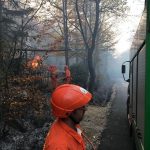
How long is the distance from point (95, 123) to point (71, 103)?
46.5ft

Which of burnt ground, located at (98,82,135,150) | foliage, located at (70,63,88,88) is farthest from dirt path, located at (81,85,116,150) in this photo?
foliage, located at (70,63,88,88)

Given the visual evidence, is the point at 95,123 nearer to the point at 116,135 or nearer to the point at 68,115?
the point at 116,135

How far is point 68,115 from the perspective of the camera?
3.94 m

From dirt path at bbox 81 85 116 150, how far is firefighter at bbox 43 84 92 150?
8.18 meters

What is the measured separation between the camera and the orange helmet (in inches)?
153

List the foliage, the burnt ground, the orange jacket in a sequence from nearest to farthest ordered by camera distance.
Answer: the orange jacket, the burnt ground, the foliage

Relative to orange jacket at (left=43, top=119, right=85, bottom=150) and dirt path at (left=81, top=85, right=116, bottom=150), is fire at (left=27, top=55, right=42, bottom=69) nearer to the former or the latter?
dirt path at (left=81, top=85, right=116, bottom=150)


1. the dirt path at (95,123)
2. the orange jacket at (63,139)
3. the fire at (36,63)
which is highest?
the orange jacket at (63,139)

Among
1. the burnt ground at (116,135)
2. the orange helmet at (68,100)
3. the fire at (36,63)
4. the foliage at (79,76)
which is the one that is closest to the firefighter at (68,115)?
the orange helmet at (68,100)

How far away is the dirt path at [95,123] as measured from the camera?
561 inches

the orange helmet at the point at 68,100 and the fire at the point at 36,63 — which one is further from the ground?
the orange helmet at the point at 68,100

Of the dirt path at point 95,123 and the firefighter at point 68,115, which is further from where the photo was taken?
the dirt path at point 95,123

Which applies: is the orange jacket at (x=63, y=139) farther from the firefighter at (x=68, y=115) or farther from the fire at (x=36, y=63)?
the fire at (x=36, y=63)

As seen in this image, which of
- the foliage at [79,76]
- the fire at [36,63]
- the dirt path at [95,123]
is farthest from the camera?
the foliage at [79,76]
